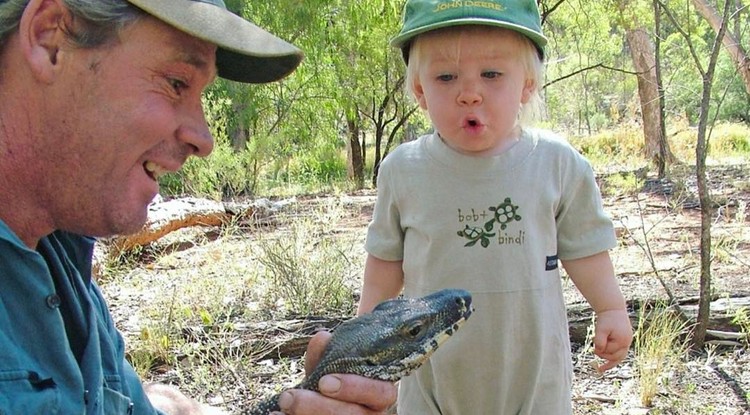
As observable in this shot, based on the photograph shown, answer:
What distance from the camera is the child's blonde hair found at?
226cm

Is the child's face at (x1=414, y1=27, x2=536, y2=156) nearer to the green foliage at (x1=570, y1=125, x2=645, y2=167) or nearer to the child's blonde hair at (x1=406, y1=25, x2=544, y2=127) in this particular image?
the child's blonde hair at (x1=406, y1=25, x2=544, y2=127)

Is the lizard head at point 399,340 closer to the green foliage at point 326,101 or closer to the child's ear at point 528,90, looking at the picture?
the child's ear at point 528,90

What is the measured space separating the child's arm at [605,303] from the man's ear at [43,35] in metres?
1.66

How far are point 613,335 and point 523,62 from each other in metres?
0.93

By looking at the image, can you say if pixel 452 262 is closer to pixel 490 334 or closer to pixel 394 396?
pixel 490 334

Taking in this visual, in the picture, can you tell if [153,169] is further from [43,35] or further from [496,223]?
[496,223]

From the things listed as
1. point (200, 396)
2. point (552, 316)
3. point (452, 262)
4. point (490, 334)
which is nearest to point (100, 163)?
point (452, 262)

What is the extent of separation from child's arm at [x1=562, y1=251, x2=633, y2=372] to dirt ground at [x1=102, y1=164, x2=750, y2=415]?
1330mm

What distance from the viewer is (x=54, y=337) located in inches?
60.2

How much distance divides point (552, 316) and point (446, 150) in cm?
64

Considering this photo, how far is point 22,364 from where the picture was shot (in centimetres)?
141

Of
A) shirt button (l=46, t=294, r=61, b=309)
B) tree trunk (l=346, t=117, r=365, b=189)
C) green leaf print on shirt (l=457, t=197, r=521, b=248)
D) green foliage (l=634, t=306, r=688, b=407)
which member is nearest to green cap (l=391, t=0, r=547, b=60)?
green leaf print on shirt (l=457, t=197, r=521, b=248)

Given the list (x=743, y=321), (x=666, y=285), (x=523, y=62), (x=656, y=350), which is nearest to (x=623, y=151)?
(x=666, y=285)

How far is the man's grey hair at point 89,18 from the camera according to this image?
1.48 meters
